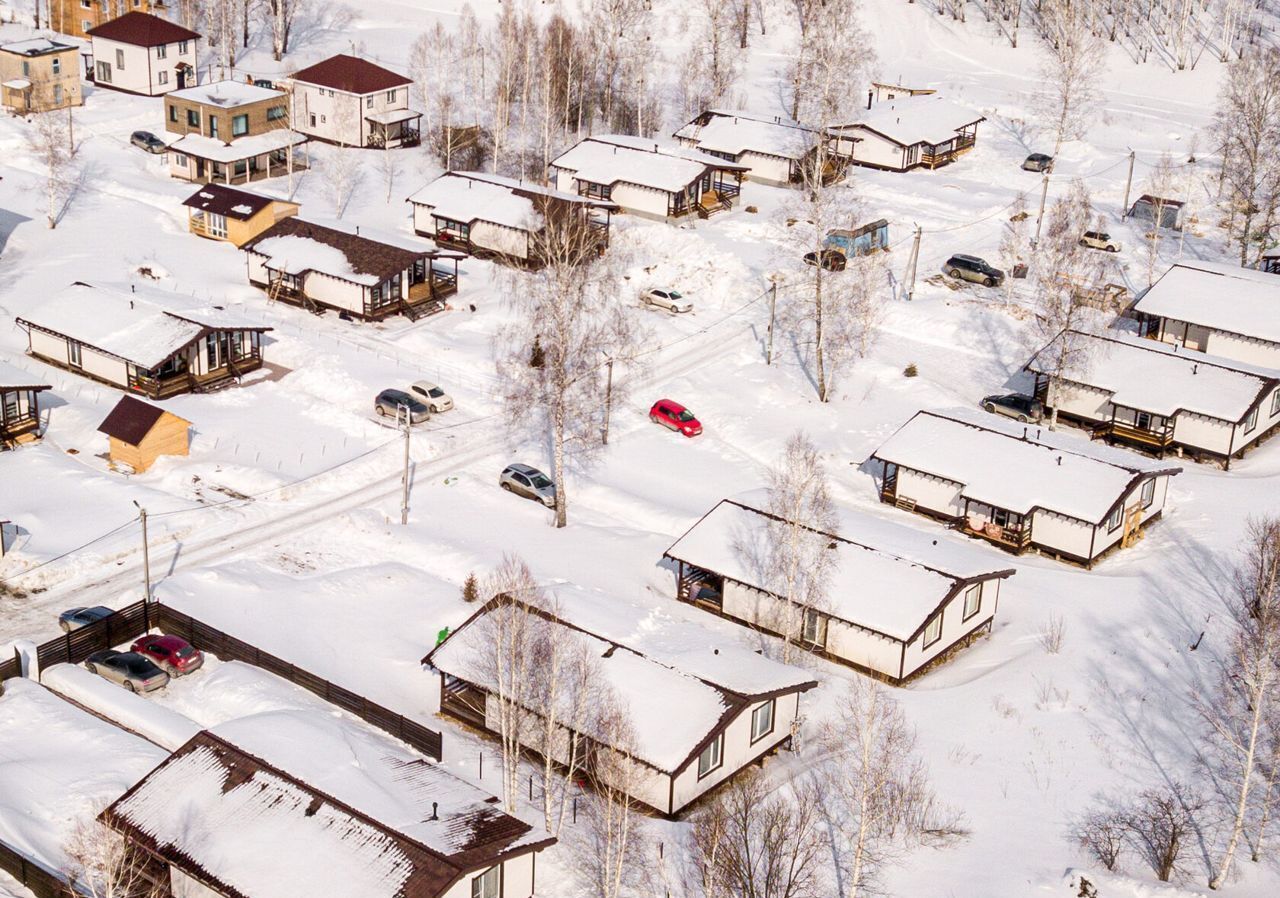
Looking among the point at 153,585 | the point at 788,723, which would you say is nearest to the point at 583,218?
the point at 153,585

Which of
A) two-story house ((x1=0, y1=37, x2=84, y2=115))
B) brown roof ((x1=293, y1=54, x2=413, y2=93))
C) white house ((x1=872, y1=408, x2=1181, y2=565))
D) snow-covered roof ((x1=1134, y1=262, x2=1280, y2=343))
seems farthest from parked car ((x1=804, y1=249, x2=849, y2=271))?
two-story house ((x1=0, y1=37, x2=84, y2=115))

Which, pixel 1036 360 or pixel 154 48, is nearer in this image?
pixel 1036 360

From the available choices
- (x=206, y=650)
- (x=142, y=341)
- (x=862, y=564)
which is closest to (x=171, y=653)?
(x=206, y=650)

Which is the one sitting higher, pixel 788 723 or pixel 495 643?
pixel 495 643

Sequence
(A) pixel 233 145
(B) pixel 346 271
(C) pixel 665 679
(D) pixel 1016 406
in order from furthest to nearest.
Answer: (A) pixel 233 145, (B) pixel 346 271, (D) pixel 1016 406, (C) pixel 665 679

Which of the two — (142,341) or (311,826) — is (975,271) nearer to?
(142,341)

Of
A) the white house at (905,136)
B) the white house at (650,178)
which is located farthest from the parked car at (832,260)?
the white house at (905,136)

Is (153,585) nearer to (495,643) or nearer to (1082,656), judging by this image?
(495,643)
